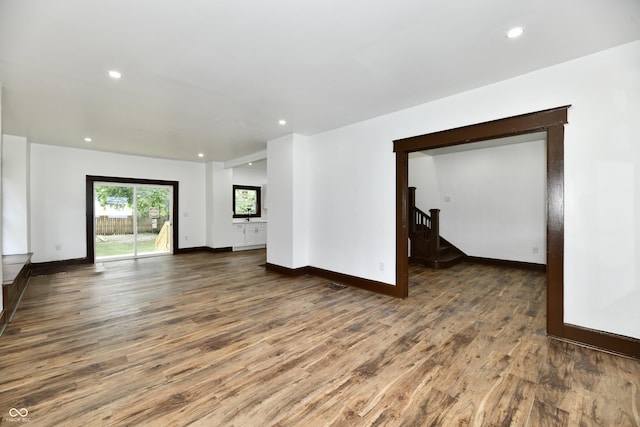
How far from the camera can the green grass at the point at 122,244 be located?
6668 mm

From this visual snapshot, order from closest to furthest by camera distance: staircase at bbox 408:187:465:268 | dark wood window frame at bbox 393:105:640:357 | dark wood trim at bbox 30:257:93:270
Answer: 1. dark wood window frame at bbox 393:105:640:357
2. dark wood trim at bbox 30:257:93:270
3. staircase at bbox 408:187:465:268

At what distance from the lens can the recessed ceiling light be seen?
2144 millimetres

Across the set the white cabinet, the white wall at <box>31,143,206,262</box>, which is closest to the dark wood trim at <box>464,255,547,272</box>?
the white cabinet

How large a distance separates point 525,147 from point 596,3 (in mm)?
4653

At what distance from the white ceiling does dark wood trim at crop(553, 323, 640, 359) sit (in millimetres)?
2579

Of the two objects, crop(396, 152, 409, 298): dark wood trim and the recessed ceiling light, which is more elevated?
the recessed ceiling light

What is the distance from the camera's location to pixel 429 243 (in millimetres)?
6109

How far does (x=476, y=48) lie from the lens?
2.40 metres

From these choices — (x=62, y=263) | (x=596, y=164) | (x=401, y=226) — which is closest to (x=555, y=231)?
(x=596, y=164)

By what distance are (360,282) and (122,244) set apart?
247 inches

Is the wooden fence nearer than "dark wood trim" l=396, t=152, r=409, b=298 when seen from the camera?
No

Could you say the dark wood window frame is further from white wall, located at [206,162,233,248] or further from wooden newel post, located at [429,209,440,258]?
white wall, located at [206,162,233,248]

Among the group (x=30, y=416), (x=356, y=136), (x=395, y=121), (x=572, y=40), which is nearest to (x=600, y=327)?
(x=572, y=40)

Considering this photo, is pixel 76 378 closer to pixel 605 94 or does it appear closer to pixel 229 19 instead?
pixel 229 19
